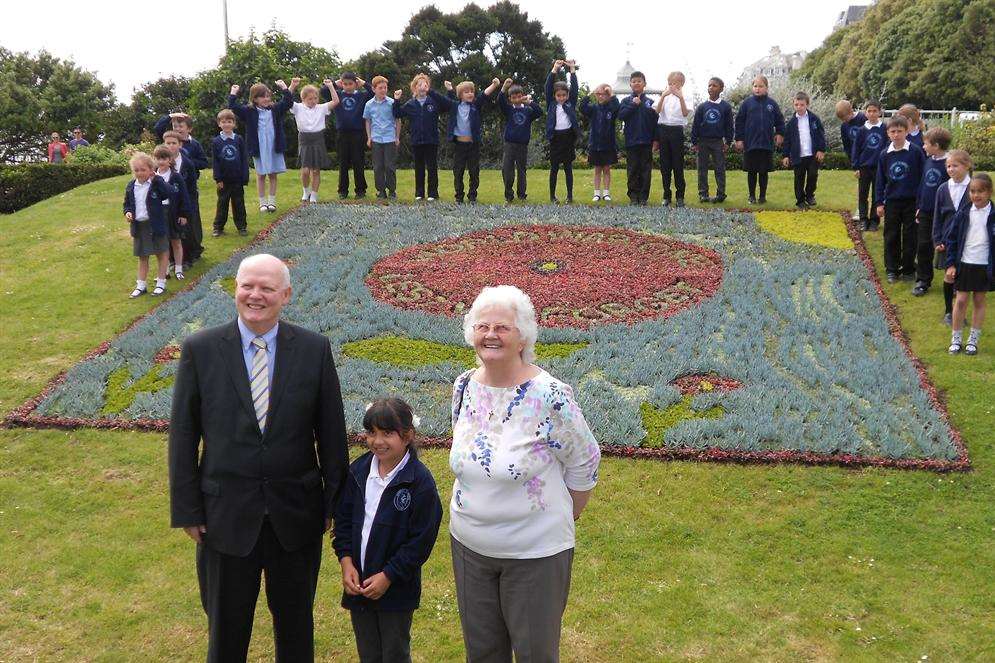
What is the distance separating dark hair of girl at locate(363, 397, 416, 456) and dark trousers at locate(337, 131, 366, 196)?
474 inches

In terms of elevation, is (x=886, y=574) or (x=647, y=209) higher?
(x=647, y=209)

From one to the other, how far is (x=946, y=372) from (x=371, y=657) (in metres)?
6.82

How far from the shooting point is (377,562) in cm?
396

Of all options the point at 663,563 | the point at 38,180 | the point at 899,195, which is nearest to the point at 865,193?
the point at 899,195

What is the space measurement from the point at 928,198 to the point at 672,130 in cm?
515

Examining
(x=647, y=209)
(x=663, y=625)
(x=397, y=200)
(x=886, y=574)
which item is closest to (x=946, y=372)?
(x=886, y=574)

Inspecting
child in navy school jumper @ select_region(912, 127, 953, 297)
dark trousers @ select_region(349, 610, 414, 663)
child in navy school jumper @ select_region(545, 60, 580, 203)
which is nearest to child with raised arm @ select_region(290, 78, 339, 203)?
child in navy school jumper @ select_region(545, 60, 580, 203)

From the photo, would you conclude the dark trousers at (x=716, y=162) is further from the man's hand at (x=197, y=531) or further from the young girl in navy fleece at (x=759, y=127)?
the man's hand at (x=197, y=531)

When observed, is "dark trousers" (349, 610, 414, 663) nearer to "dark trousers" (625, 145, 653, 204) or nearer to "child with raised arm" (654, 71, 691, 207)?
"child with raised arm" (654, 71, 691, 207)

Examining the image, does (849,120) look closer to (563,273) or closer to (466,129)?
(563,273)

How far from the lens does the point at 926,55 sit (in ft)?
142

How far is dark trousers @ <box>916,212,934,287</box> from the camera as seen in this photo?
34.2ft

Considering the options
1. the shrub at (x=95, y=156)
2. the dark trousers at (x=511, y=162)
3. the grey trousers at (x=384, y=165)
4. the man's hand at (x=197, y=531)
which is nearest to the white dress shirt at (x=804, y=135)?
the dark trousers at (x=511, y=162)

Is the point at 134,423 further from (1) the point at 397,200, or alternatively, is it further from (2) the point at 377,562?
(1) the point at 397,200
